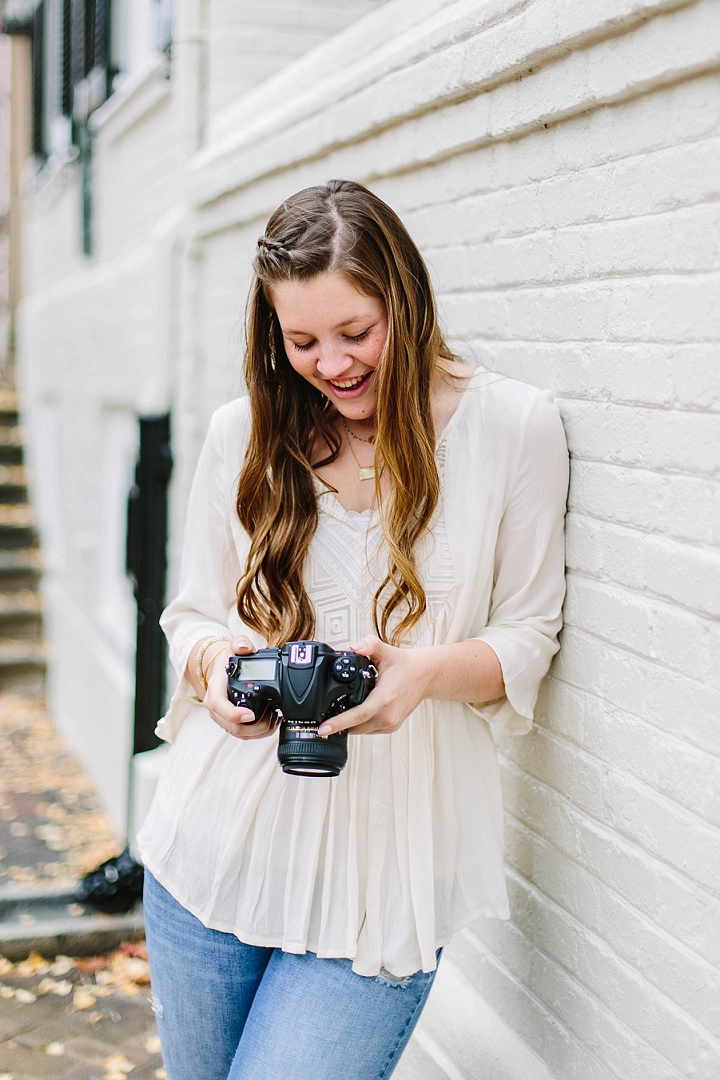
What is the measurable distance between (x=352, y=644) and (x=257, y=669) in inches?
6.8

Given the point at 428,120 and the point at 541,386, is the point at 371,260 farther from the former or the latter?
the point at 428,120

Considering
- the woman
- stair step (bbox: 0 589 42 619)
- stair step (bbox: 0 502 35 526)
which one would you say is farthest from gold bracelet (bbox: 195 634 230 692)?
stair step (bbox: 0 502 35 526)

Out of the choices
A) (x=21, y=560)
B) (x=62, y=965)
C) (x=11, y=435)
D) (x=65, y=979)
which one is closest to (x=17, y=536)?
(x=21, y=560)

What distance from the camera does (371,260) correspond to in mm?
1976

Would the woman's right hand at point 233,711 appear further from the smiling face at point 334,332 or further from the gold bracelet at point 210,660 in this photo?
the smiling face at point 334,332

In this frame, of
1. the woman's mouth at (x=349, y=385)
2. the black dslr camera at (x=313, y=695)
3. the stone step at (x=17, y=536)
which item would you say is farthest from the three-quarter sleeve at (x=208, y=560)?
the stone step at (x=17, y=536)

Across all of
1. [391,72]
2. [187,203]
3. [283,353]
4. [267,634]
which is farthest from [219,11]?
[267,634]

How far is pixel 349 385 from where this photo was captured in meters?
2.08

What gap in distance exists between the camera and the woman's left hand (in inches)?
72.6

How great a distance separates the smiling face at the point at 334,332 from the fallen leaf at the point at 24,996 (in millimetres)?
3030

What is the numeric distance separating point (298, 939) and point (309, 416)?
1.01 meters

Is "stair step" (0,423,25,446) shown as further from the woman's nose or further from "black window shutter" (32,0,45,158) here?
the woman's nose

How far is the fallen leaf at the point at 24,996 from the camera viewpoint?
4.09 meters

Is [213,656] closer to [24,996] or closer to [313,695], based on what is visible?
[313,695]
